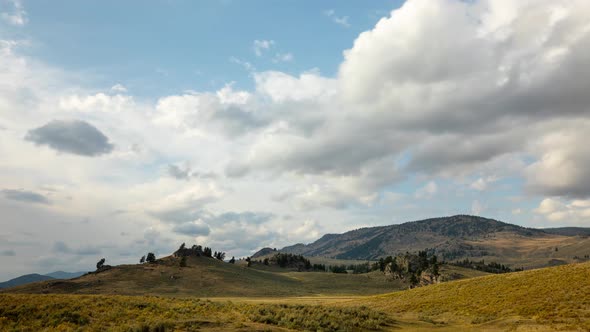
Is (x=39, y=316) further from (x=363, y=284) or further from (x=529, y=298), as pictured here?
(x=363, y=284)

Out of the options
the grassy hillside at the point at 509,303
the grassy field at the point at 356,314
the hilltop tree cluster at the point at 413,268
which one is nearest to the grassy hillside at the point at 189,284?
the hilltop tree cluster at the point at 413,268

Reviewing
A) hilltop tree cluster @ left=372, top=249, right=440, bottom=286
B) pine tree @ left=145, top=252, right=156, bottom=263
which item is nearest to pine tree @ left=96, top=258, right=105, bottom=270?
pine tree @ left=145, top=252, right=156, bottom=263

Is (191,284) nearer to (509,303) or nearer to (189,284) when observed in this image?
(189,284)

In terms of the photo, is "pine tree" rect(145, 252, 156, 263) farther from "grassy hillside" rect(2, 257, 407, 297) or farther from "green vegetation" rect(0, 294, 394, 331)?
"green vegetation" rect(0, 294, 394, 331)

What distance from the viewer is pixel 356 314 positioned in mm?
38125

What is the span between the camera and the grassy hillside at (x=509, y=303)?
33781mm

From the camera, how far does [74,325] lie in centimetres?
2716

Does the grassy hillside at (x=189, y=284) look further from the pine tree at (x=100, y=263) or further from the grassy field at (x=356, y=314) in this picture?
the grassy field at (x=356, y=314)

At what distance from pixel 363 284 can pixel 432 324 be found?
110652 millimetres

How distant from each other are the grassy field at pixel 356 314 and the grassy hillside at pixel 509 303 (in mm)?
72

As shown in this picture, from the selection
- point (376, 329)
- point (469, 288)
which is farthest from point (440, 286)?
point (376, 329)

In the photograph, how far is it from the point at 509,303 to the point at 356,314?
16729mm

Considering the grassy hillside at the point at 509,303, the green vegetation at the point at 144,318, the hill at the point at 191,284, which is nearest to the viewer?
the green vegetation at the point at 144,318

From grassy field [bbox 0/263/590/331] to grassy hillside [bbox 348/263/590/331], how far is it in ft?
0.23
